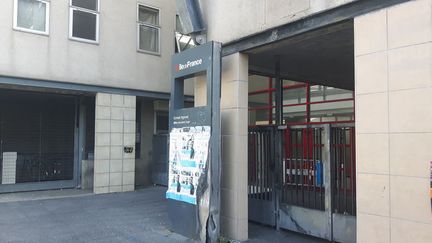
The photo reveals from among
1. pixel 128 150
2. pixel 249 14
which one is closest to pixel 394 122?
pixel 249 14

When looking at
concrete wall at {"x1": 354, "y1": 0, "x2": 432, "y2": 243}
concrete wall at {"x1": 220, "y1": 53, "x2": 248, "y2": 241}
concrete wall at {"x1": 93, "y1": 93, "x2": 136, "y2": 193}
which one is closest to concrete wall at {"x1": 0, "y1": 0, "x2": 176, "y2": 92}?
concrete wall at {"x1": 93, "y1": 93, "x2": 136, "y2": 193}

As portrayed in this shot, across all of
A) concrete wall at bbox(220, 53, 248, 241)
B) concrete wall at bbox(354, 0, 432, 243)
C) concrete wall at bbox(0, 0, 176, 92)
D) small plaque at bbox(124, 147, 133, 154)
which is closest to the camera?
concrete wall at bbox(354, 0, 432, 243)

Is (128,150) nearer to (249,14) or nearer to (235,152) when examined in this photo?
(235,152)

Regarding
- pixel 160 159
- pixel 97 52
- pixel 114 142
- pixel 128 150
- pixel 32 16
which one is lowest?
pixel 160 159

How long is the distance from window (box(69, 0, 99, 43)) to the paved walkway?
4.43 m

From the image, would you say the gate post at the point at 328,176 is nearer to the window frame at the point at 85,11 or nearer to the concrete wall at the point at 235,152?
the concrete wall at the point at 235,152

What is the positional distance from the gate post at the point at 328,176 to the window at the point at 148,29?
757 centimetres

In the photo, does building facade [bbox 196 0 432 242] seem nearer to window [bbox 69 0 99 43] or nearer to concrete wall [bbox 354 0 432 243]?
concrete wall [bbox 354 0 432 243]

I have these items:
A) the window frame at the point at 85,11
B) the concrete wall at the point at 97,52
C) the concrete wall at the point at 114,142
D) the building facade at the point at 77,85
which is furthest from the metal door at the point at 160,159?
the window frame at the point at 85,11

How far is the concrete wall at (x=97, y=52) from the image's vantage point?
32.8ft

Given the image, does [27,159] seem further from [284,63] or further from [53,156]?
[284,63]

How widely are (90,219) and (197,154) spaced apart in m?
3.18

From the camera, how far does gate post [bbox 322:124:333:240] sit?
6492mm

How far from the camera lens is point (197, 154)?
6504mm
